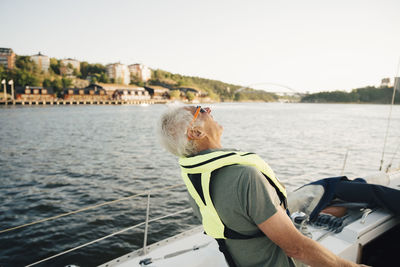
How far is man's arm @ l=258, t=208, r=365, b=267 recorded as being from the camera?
1.01 meters

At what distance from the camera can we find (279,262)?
1154 millimetres

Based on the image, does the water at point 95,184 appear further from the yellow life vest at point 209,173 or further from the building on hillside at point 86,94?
the building on hillside at point 86,94

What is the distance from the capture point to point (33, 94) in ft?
279

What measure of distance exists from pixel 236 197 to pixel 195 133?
362 mm

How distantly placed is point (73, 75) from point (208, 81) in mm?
76200

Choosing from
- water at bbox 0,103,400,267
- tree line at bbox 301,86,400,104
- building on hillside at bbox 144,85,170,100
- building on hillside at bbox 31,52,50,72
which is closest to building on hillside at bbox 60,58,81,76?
building on hillside at bbox 31,52,50,72

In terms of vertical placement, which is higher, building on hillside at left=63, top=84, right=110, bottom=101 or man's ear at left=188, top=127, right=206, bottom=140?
building on hillside at left=63, top=84, right=110, bottom=101

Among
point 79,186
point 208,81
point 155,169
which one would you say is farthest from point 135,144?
point 208,81

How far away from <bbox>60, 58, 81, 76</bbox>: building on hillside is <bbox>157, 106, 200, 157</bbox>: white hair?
157203 millimetres

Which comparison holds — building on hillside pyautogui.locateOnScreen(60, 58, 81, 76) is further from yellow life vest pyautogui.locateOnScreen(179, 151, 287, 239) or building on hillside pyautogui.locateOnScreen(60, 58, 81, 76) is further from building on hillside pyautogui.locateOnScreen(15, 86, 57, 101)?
yellow life vest pyautogui.locateOnScreen(179, 151, 287, 239)

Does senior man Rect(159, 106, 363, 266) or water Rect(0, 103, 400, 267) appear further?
water Rect(0, 103, 400, 267)

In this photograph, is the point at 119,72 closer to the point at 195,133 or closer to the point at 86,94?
the point at 86,94

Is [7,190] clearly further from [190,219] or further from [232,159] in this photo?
[232,159]

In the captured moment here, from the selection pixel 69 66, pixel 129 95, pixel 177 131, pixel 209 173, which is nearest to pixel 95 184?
pixel 177 131
